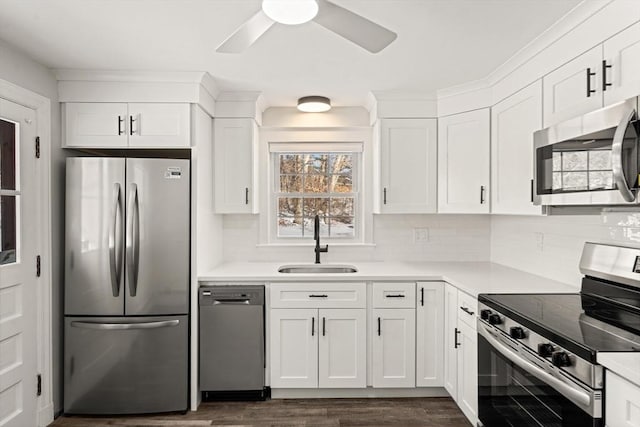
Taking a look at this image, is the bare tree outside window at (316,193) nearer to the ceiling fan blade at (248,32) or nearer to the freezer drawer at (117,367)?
the freezer drawer at (117,367)

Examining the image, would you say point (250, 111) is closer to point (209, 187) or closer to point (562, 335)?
point (209, 187)

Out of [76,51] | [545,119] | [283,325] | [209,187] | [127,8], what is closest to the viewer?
[127,8]

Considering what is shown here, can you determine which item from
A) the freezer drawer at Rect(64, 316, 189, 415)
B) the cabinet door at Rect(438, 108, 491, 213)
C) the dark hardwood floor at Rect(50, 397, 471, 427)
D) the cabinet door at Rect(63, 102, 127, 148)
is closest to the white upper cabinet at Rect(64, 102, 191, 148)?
the cabinet door at Rect(63, 102, 127, 148)

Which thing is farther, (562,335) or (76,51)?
(76,51)

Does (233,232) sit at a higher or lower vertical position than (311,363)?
higher

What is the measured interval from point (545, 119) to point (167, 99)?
2365 mm

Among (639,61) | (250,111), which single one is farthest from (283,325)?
(639,61)

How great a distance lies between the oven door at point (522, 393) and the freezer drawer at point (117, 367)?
1969 millimetres

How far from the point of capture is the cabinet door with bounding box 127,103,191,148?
302 cm

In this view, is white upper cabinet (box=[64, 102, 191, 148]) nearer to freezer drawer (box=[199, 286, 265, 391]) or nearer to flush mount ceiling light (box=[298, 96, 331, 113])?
flush mount ceiling light (box=[298, 96, 331, 113])

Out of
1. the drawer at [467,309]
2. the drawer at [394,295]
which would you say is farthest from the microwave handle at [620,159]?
the drawer at [394,295]

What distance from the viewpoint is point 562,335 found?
5.27ft

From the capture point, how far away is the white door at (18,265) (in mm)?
2453

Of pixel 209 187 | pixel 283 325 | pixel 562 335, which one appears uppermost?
pixel 209 187
